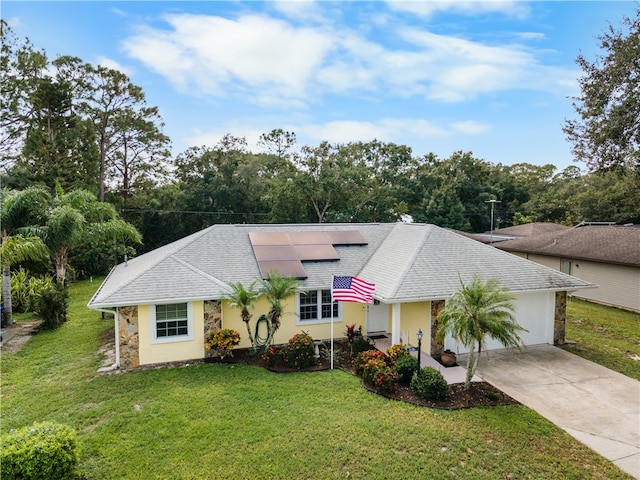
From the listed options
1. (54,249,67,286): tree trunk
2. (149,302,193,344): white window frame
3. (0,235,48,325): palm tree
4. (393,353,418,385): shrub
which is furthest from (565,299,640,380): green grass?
(54,249,67,286): tree trunk

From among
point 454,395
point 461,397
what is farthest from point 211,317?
point 461,397

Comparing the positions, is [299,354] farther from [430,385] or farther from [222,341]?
[430,385]

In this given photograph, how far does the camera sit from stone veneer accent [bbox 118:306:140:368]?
1032 centimetres

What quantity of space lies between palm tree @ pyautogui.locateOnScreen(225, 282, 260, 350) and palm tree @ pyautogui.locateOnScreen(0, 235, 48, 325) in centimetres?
802

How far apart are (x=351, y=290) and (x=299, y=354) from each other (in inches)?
93.5

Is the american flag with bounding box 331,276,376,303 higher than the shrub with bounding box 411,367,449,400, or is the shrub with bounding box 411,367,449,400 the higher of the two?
the american flag with bounding box 331,276,376,303

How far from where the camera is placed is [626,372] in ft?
34.2

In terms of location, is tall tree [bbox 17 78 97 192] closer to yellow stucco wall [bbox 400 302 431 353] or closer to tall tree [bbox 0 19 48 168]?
tall tree [bbox 0 19 48 168]

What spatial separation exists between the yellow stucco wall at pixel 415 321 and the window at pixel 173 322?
6676 millimetres

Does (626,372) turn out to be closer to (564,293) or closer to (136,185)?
(564,293)

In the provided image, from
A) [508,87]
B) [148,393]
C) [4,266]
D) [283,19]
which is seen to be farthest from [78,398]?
[508,87]

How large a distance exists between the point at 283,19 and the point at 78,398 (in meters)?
11.3

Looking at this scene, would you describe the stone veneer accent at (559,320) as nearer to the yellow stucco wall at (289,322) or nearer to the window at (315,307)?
the yellow stucco wall at (289,322)

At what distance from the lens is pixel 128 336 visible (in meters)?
10.4
